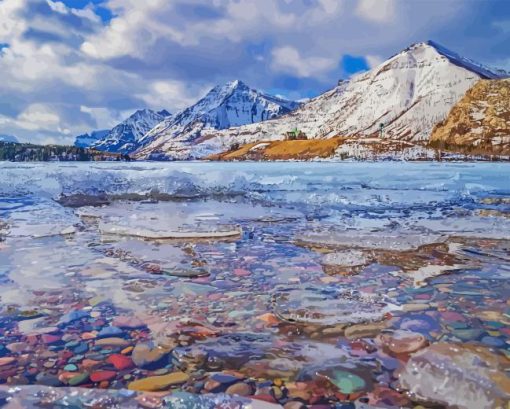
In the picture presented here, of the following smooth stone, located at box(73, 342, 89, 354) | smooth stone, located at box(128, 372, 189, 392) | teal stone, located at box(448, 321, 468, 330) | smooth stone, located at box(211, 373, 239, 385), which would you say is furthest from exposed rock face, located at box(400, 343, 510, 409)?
smooth stone, located at box(73, 342, 89, 354)

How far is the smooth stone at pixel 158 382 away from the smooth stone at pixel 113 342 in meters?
0.88

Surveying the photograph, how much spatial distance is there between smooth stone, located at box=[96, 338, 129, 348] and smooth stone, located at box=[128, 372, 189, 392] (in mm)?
882

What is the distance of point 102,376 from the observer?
4.20m

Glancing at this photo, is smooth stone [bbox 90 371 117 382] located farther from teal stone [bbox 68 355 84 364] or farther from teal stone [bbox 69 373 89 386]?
teal stone [bbox 68 355 84 364]

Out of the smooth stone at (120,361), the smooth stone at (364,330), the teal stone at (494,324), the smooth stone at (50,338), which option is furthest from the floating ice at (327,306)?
the smooth stone at (50,338)

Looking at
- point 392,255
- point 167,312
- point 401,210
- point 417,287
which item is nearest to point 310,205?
point 401,210

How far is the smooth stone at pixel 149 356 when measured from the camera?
175 inches

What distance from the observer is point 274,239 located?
1155 cm

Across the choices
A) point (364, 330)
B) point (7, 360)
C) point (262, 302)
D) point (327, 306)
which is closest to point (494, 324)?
point (364, 330)

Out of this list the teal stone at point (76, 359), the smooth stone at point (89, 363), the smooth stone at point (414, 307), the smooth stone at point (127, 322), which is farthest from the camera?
the smooth stone at point (414, 307)

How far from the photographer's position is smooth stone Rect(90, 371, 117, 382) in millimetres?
4137

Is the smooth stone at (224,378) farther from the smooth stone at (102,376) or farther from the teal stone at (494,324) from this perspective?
the teal stone at (494,324)

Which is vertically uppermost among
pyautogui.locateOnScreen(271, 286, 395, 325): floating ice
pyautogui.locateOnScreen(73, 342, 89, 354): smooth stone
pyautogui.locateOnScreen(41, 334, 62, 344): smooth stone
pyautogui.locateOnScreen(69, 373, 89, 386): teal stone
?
pyautogui.locateOnScreen(41, 334, 62, 344): smooth stone

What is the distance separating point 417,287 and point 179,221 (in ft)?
30.7
